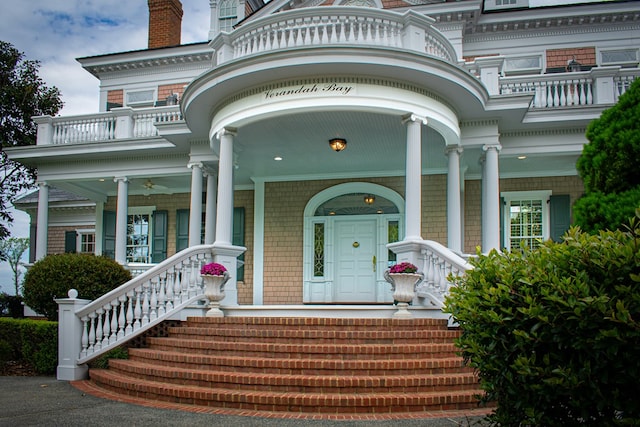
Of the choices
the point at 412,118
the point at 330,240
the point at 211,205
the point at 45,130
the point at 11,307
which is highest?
the point at 45,130

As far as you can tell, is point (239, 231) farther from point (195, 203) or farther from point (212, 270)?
point (212, 270)

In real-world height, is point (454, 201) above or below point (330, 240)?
above

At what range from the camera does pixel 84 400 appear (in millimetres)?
6660

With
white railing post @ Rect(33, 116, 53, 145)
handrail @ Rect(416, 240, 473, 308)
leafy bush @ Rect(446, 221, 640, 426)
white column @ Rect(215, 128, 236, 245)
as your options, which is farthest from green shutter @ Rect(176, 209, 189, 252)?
leafy bush @ Rect(446, 221, 640, 426)

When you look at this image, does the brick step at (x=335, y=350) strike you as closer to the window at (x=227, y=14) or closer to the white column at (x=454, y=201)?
the white column at (x=454, y=201)

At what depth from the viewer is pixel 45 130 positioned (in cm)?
1450

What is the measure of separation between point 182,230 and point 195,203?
2720 mm

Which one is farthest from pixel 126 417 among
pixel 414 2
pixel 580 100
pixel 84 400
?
pixel 414 2

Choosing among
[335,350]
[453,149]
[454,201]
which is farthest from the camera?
[453,149]

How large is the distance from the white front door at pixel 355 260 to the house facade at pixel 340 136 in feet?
0.12

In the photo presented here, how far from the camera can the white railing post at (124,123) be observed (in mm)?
13844

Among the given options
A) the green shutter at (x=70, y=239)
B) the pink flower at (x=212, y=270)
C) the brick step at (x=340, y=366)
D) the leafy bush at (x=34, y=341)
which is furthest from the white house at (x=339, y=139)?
the green shutter at (x=70, y=239)

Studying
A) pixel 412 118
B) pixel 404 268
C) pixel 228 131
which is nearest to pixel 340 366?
→ pixel 404 268

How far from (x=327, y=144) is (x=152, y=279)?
4640mm
